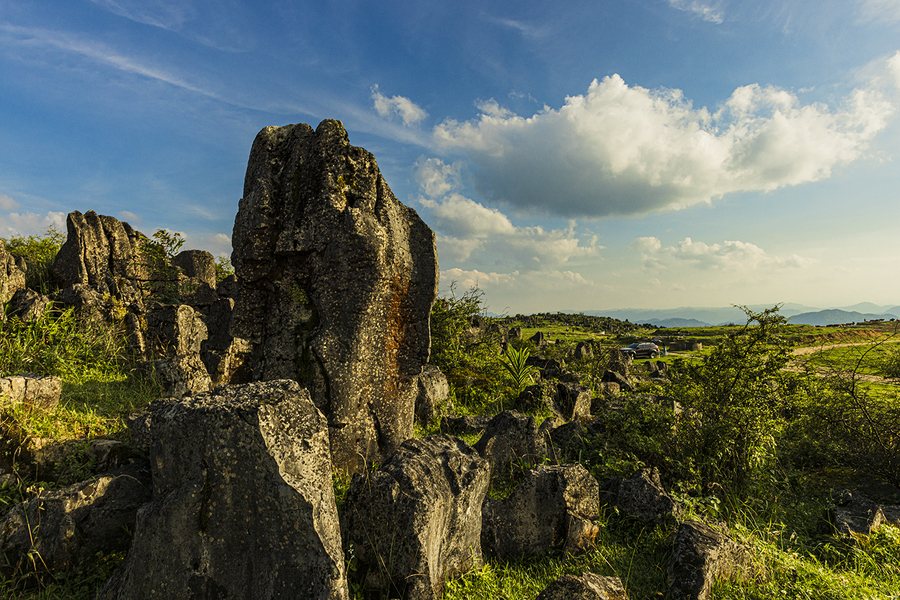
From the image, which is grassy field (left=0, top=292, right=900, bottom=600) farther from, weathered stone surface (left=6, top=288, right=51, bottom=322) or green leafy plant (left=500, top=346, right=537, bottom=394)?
green leafy plant (left=500, top=346, right=537, bottom=394)

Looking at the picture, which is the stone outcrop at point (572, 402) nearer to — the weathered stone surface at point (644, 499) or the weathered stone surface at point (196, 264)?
the weathered stone surface at point (644, 499)

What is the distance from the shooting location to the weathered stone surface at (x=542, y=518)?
4.43 meters

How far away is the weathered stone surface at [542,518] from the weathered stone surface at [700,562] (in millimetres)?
897

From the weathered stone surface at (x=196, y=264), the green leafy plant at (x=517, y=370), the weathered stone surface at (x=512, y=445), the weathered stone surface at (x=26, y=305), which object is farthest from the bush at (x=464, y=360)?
the weathered stone surface at (x=196, y=264)

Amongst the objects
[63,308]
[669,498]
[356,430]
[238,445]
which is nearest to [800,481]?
[669,498]

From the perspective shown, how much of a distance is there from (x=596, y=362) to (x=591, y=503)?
1341cm

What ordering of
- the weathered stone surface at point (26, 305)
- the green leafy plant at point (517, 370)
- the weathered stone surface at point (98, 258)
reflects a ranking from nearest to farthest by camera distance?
the weathered stone surface at point (26, 305)
the green leafy plant at point (517, 370)
the weathered stone surface at point (98, 258)

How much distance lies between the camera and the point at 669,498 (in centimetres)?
507

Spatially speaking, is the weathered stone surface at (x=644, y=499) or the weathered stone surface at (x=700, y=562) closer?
the weathered stone surface at (x=700, y=562)

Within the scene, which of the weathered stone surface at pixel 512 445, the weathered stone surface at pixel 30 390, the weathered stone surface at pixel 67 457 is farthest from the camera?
the weathered stone surface at pixel 512 445

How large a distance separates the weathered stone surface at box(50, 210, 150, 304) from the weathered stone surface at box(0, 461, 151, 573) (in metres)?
11.0

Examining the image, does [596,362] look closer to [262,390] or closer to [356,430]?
[356,430]

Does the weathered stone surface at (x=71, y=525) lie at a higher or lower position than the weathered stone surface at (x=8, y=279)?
lower

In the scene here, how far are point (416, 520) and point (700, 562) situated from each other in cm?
257
